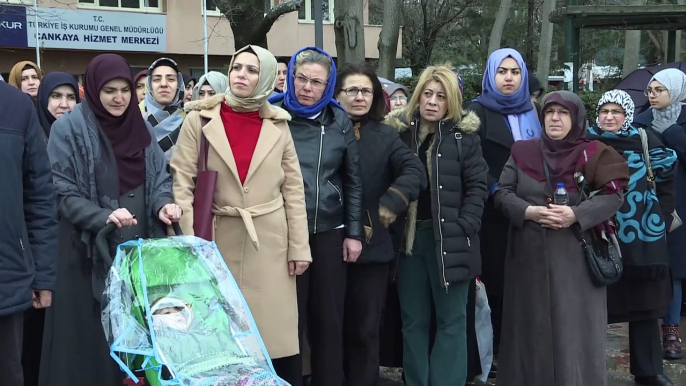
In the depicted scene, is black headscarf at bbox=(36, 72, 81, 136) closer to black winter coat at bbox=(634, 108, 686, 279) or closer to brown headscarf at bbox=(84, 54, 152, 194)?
brown headscarf at bbox=(84, 54, 152, 194)

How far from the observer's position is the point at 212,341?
3.24 meters

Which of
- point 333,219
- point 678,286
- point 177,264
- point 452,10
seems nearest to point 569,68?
point 678,286

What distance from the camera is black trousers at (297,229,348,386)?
15.1 feet

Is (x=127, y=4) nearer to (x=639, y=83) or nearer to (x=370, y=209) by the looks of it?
(x=639, y=83)

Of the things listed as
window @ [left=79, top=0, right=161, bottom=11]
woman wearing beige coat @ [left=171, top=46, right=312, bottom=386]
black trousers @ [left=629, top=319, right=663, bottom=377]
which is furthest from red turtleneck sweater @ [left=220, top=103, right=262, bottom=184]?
window @ [left=79, top=0, right=161, bottom=11]

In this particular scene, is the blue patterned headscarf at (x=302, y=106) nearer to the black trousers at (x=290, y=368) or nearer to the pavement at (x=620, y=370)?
the black trousers at (x=290, y=368)

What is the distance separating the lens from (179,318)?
323cm

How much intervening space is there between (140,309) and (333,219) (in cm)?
164

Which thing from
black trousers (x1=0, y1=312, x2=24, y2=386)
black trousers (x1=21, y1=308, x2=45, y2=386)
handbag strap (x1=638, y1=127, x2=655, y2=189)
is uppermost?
handbag strap (x1=638, y1=127, x2=655, y2=189)

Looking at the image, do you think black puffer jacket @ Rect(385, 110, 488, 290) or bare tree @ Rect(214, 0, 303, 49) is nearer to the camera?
black puffer jacket @ Rect(385, 110, 488, 290)

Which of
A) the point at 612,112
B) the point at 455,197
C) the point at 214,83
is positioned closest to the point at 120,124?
the point at 214,83

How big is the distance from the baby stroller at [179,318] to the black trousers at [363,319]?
1.46 metres

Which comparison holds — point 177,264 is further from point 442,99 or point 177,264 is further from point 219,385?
point 442,99

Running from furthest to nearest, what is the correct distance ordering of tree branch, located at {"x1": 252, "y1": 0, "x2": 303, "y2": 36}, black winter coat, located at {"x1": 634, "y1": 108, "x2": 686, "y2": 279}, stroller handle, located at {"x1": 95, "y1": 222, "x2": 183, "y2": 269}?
tree branch, located at {"x1": 252, "y1": 0, "x2": 303, "y2": 36} < black winter coat, located at {"x1": 634, "y1": 108, "x2": 686, "y2": 279} < stroller handle, located at {"x1": 95, "y1": 222, "x2": 183, "y2": 269}
